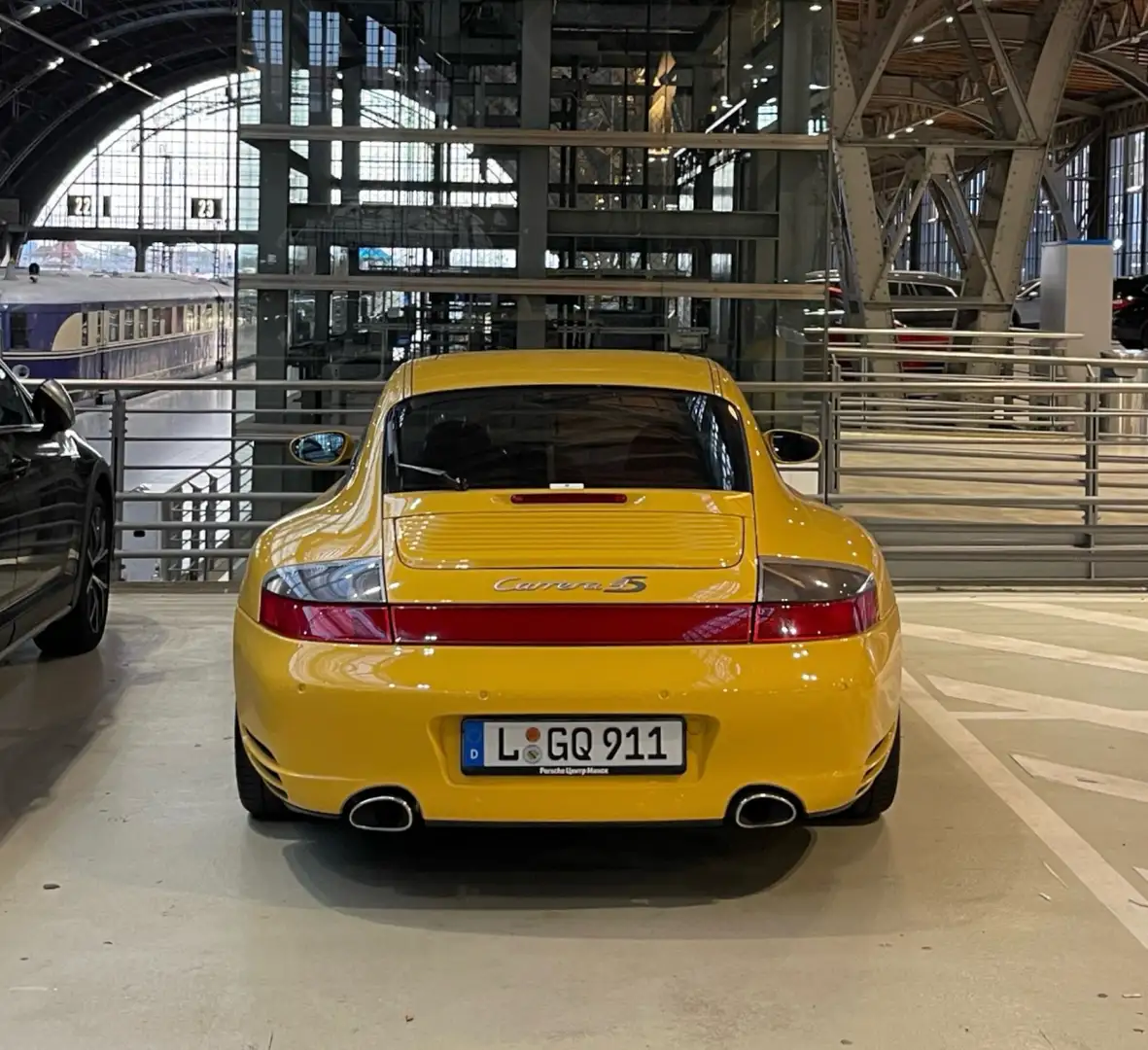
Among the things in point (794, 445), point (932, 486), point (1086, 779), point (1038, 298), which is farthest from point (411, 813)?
point (1038, 298)

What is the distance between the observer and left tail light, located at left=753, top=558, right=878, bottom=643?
142 inches

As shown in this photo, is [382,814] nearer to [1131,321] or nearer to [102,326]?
[102,326]

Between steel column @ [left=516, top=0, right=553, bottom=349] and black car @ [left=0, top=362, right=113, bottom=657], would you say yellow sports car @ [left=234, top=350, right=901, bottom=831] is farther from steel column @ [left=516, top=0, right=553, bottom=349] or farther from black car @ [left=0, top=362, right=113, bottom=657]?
steel column @ [left=516, top=0, right=553, bottom=349]

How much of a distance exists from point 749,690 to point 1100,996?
97 centimetres

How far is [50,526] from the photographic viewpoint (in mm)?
5883

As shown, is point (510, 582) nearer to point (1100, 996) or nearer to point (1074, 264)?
point (1100, 996)

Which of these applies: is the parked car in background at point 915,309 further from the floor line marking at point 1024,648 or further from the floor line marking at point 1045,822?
the floor line marking at point 1045,822

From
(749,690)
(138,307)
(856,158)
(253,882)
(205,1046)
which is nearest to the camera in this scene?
(205,1046)

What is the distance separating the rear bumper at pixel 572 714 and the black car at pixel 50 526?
6.94ft

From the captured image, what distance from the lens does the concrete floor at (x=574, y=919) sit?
3.12 m

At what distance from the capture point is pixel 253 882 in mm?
3938

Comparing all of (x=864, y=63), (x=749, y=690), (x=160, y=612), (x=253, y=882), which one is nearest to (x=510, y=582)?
(x=749, y=690)

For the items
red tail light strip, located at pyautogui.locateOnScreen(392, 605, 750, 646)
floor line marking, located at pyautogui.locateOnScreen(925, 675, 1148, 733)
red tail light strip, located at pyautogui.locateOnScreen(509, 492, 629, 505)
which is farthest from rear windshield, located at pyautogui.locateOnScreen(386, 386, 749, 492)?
floor line marking, located at pyautogui.locateOnScreen(925, 675, 1148, 733)

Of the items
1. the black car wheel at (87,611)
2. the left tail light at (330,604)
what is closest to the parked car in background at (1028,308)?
the black car wheel at (87,611)
